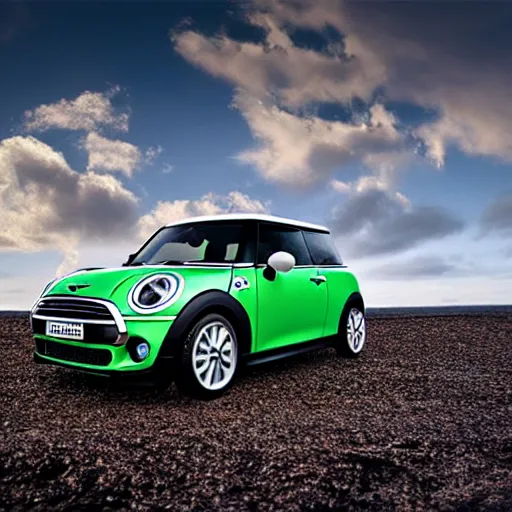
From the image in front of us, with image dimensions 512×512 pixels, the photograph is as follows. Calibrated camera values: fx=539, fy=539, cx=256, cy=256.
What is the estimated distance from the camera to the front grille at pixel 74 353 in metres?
4.17

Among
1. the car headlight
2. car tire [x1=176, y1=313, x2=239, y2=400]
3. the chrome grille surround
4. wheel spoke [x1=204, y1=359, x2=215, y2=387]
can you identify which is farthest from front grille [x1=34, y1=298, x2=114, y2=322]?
wheel spoke [x1=204, y1=359, x2=215, y2=387]

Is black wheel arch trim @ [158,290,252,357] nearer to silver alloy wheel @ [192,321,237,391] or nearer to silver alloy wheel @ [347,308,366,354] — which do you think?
silver alloy wheel @ [192,321,237,391]

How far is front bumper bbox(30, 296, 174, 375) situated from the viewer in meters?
4.08

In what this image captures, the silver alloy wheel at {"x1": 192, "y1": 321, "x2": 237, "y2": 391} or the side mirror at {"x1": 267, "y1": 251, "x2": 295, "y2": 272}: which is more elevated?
the side mirror at {"x1": 267, "y1": 251, "x2": 295, "y2": 272}

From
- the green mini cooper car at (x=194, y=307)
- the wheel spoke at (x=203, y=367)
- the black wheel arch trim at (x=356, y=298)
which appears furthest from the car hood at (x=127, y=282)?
the black wheel arch trim at (x=356, y=298)

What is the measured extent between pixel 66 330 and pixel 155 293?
2.73 feet

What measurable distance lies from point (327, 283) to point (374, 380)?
1192 millimetres

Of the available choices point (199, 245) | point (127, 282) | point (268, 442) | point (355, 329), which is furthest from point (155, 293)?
point (355, 329)

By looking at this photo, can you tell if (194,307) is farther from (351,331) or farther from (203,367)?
(351,331)

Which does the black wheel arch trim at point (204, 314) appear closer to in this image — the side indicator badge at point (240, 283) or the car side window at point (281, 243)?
the side indicator badge at point (240, 283)

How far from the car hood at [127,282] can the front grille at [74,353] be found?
1.32 feet

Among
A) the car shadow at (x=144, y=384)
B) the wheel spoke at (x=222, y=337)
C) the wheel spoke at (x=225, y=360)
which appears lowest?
the car shadow at (x=144, y=384)

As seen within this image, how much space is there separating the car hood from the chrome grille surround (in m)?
0.05

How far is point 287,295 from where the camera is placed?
5234mm
